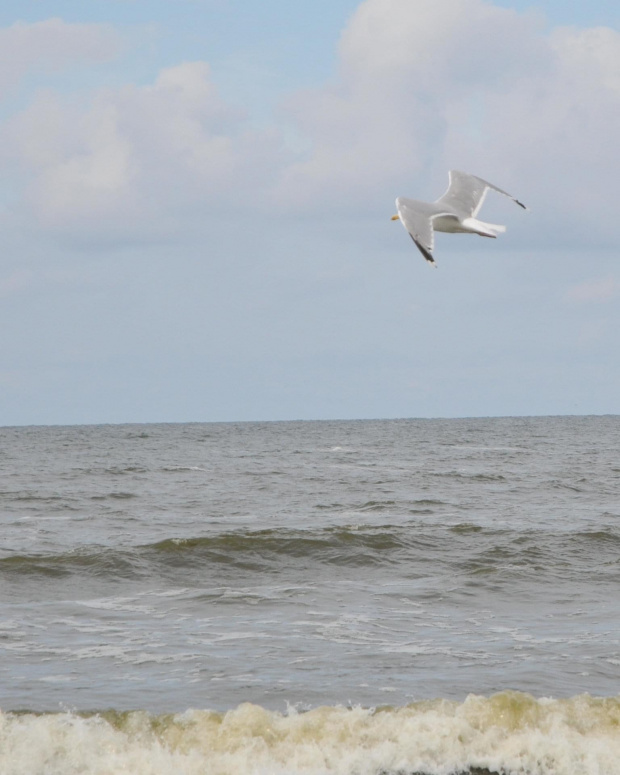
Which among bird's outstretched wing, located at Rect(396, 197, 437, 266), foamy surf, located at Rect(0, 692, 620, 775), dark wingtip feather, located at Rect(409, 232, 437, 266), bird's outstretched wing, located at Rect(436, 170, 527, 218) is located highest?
bird's outstretched wing, located at Rect(436, 170, 527, 218)

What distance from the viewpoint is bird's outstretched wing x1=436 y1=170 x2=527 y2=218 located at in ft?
37.9

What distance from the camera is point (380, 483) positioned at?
27359 millimetres

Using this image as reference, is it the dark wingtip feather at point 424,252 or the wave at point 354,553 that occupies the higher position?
the dark wingtip feather at point 424,252

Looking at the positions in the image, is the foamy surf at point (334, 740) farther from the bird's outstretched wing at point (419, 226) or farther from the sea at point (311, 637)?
the bird's outstretched wing at point (419, 226)

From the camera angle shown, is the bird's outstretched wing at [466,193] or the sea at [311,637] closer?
the sea at [311,637]

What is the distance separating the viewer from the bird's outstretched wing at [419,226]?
8391 mm

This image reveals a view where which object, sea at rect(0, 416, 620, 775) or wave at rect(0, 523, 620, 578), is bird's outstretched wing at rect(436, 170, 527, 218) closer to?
sea at rect(0, 416, 620, 775)

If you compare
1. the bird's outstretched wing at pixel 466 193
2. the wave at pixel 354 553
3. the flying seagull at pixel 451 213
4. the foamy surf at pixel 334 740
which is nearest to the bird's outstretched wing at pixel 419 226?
the flying seagull at pixel 451 213

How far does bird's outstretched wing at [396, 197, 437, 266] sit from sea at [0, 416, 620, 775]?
11.0 ft

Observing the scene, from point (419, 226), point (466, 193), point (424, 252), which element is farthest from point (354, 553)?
point (424, 252)

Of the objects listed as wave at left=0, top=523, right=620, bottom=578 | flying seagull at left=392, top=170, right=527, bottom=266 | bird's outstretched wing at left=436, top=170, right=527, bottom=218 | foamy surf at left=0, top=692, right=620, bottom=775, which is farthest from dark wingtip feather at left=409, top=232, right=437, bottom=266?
wave at left=0, top=523, right=620, bottom=578

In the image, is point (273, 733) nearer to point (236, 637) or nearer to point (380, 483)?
point (236, 637)

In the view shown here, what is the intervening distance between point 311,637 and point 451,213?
170 inches

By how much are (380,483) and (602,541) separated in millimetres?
11752
